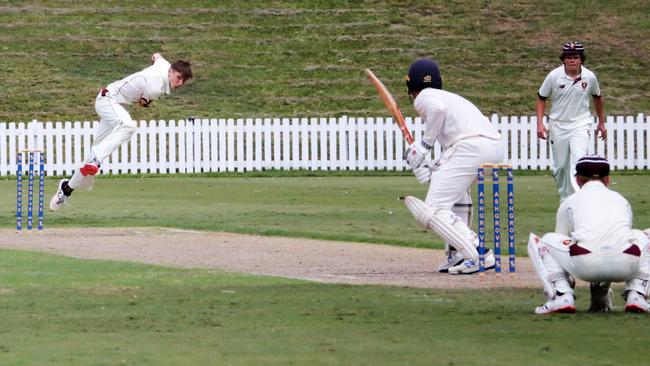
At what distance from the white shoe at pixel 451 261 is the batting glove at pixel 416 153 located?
950 millimetres

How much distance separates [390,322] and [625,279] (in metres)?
1.74

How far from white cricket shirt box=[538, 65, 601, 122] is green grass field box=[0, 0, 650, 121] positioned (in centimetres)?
1987

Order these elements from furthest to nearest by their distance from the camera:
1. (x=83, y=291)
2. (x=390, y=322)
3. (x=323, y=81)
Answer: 1. (x=323, y=81)
2. (x=83, y=291)
3. (x=390, y=322)

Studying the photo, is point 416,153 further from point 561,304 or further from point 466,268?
point 561,304

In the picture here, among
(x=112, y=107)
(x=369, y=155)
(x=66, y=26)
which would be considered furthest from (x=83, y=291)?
(x=66, y=26)

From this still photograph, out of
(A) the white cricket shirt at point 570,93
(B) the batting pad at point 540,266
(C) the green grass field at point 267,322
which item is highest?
(A) the white cricket shirt at point 570,93

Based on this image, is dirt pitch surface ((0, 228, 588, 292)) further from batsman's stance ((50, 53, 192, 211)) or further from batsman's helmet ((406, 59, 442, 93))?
batsman's helmet ((406, 59, 442, 93))

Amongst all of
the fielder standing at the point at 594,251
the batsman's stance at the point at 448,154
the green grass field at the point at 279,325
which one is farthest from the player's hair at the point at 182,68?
the fielder standing at the point at 594,251

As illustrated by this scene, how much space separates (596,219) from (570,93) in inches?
324

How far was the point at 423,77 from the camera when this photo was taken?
14406 millimetres

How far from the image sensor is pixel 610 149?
34.7 m

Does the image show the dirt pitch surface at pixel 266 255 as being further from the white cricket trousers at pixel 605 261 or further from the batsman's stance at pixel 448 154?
the white cricket trousers at pixel 605 261

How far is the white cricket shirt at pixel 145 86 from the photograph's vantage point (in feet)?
62.2

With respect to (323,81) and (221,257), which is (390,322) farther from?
(323,81)
